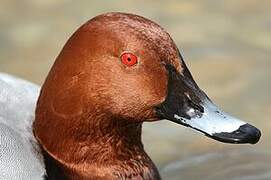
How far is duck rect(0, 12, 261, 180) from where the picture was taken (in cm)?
339

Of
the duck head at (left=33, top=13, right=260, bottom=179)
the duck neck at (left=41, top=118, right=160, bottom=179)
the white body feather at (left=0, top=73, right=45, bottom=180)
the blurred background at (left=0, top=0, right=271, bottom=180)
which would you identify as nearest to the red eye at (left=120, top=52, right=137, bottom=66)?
the duck head at (left=33, top=13, right=260, bottom=179)

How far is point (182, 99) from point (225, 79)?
2103 millimetres

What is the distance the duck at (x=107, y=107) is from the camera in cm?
339

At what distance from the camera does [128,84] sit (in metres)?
3.41

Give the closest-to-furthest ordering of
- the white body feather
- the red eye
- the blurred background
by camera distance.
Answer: the red eye
the white body feather
the blurred background

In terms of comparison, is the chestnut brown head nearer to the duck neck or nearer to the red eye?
the red eye

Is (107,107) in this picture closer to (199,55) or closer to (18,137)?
(18,137)

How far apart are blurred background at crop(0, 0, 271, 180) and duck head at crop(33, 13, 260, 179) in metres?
1.34

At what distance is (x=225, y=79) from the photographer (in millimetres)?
Result: 5500

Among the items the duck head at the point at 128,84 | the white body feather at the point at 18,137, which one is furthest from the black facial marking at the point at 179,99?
the white body feather at the point at 18,137

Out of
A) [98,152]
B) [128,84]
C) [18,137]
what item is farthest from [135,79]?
[18,137]

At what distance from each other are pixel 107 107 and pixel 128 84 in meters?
0.13

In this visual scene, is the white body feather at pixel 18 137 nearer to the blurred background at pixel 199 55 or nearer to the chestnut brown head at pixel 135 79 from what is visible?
the chestnut brown head at pixel 135 79

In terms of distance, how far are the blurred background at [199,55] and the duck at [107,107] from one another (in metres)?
1.16
